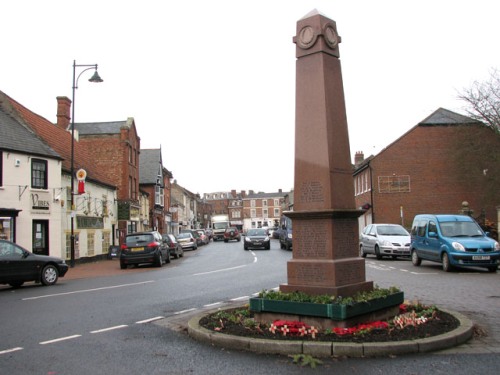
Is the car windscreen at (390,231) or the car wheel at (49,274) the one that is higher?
the car windscreen at (390,231)

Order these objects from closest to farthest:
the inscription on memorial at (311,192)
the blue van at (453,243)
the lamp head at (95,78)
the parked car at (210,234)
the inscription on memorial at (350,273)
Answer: the inscription on memorial at (350,273)
the inscription on memorial at (311,192)
the blue van at (453,243)
the lamp head at (95,78)
the parked car at (210,234)

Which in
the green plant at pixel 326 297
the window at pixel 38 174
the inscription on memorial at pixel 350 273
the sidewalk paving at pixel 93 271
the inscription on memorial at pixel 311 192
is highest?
the window at pixel 38 174

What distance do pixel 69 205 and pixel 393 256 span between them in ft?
55.7

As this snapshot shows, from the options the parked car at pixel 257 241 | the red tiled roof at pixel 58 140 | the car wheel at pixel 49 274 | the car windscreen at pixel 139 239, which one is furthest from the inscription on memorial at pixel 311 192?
the parked car at pixel 257 241

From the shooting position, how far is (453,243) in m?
16.2

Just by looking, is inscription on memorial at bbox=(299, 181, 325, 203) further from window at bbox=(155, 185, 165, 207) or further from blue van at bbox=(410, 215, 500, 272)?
window at bbox=(155, 185, 165, 207)

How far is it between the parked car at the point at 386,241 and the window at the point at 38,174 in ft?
51.3

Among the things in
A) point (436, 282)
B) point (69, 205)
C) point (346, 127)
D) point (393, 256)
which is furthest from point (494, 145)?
point (346, 127)

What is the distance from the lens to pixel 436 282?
13406 mm

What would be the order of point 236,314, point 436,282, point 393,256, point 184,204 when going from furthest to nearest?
point 184,204
point 393,256
point 436,282
point 236,314

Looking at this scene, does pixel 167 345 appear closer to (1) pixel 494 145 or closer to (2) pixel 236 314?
(2) pixel 236 314

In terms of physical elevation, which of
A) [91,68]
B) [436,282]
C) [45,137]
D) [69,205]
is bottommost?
[436,282]

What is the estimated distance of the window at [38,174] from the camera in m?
24.0

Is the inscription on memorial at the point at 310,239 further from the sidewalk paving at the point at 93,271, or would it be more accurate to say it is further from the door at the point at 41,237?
the door at the point at 41,237
